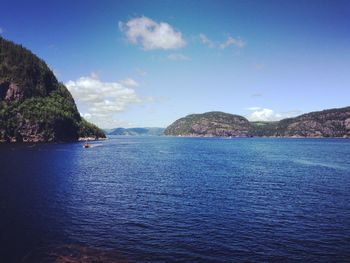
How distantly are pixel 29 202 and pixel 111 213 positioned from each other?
65.9 feet

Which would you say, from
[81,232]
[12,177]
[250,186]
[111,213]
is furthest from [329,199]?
[12,177]

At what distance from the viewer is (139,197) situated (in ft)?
251

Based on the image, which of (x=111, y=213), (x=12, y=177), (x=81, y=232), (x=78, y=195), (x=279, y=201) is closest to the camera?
(x=81, y=232)

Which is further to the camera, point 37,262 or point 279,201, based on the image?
point 279,201

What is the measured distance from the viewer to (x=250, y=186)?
9125cm

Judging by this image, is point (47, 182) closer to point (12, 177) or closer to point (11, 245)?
point (12, 177)

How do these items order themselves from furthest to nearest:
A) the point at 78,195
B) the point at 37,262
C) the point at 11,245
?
the point at 78,195, the point at 11,245, the point at 37,262

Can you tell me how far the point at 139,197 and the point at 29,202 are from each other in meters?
23.0

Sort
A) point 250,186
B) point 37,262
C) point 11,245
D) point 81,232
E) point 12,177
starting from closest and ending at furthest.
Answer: point 37,262
point 11,245
point 81,232
point 250,186
point 12,177

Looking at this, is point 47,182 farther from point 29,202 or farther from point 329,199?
point 329,199

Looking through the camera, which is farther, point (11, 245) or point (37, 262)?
point (11, 245)

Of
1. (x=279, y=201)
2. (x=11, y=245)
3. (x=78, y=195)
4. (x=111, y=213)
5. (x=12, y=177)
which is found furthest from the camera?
(x=12, y=177)

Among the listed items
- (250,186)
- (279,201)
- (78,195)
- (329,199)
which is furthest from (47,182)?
(329,199)

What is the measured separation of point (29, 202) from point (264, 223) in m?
47.3
